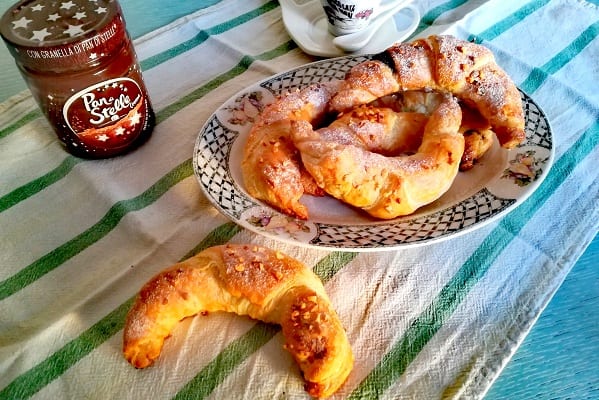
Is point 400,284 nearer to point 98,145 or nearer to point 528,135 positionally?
point 528,135

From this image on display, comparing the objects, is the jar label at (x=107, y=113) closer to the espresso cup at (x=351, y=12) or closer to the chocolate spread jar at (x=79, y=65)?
the chocolate spread jar at (x=79, y=65)

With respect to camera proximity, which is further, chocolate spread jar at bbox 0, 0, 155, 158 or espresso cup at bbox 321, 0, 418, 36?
espresso cup at bbox 321, 0, 418, 36

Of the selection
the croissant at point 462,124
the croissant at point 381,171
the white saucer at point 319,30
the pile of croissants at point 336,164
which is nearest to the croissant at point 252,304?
the pile of croissants at point 336,164

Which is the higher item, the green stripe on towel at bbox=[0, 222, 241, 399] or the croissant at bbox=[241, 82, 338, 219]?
the croissant at bbox=[241, 82, 338, 219]

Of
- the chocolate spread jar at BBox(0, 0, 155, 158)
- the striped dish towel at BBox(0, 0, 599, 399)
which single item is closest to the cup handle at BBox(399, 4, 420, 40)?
the striped dish towel at BBox(0, 0, 599, 399)

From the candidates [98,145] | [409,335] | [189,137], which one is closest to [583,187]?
[409,335]

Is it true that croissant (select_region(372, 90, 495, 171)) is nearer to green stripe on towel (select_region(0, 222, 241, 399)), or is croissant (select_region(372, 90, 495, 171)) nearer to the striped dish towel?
the striped dish towel
